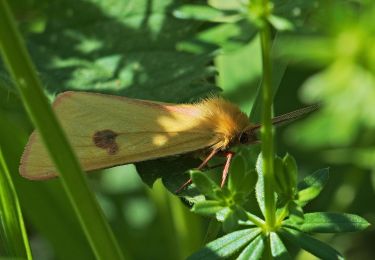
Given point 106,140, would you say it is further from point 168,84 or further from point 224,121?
point 168,84

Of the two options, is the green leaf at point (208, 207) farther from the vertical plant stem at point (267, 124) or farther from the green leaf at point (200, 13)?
the green leaf at point (200, 13)

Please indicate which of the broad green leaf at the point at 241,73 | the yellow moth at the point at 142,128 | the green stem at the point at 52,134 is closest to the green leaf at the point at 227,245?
the green stem at the point at 52,134

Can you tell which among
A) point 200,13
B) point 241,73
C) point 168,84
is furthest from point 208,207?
point 241,73

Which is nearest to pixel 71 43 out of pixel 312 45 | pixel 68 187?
pixel 312 45

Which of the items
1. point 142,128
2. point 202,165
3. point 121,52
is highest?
point 121,52

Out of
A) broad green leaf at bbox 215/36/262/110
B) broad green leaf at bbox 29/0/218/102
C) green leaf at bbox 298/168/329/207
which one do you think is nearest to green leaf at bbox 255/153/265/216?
green leaf at bbox 298/168/329/207

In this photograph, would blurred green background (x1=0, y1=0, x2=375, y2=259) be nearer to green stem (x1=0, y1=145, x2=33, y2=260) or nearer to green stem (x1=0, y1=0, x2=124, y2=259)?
green stem (x1=0, y1=145, x2=33, y2=260)
